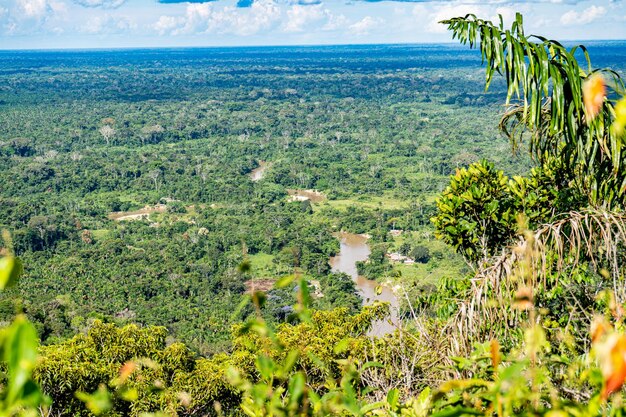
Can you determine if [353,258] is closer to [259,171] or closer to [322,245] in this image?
[322,245]

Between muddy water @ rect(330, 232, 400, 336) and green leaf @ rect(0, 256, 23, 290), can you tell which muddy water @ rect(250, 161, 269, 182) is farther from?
green leaf @ rect(0, 256, 23, 290)

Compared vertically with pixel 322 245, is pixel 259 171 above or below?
above

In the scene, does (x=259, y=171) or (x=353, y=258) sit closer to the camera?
(x=353, y=258)

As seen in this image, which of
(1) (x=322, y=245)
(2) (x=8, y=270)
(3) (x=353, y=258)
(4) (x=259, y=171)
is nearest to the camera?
(2) (x=8, y=270)

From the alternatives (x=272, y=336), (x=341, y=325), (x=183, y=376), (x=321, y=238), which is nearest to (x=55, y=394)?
(x=183, y=376)

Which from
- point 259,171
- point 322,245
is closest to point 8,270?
point 322,245

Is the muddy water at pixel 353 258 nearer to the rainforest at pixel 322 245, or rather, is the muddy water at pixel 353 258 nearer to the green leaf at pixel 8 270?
the rainforest at pixel 322 245
